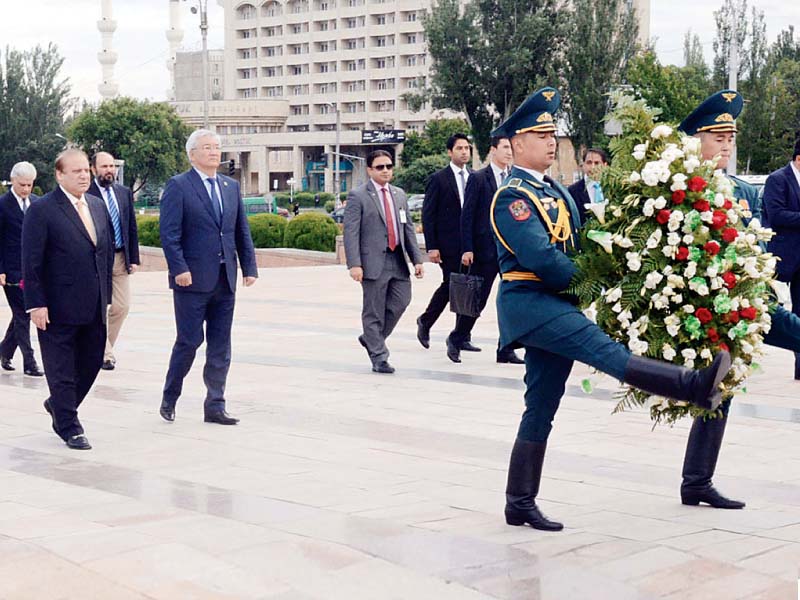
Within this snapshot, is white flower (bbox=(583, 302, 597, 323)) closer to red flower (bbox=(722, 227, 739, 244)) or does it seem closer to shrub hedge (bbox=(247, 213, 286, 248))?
red flower (bbox=(722, 227, 739, 244))

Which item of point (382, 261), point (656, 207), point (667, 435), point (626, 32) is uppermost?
point (626, 32)

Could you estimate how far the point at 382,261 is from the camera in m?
10.8

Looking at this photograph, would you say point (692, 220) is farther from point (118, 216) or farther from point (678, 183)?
point (118, 216)

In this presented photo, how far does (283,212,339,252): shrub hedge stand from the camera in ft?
99.9

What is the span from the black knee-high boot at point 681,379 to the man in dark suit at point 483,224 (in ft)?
19.3

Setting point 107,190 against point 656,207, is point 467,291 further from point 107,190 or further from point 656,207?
point 656,207

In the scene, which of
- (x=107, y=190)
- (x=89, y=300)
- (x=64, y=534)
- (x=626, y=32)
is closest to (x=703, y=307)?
Answer: (x=64, y=534)

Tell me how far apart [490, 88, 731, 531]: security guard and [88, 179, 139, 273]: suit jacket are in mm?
6011

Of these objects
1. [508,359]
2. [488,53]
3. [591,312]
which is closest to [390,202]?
[508,359]

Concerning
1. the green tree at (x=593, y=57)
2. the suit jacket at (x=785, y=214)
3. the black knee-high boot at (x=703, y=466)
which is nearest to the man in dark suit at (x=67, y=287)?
the black knee-high boot at (x=703, y=466)

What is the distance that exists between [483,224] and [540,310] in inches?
235

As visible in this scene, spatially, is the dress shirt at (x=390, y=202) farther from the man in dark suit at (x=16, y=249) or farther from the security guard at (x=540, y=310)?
the security guard at (x=540, y=310)

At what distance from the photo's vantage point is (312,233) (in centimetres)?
3064

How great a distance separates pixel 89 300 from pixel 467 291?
370cm
